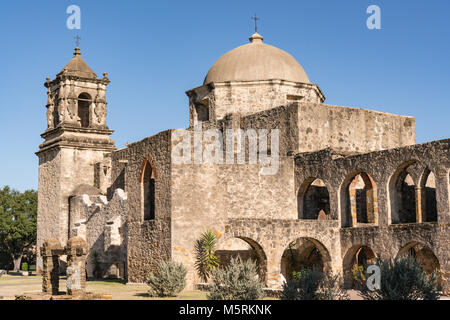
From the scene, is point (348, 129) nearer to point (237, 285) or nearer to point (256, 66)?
point (256, 66)

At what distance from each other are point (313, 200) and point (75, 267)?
11.4 metres

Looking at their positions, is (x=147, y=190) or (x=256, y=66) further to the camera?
(x=256, y=66)

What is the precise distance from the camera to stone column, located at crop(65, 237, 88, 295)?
57.4ft

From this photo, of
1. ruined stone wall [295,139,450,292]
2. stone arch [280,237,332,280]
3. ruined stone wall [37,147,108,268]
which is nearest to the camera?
ruined stone wall [295,139,450,292]

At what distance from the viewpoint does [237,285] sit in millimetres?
16016

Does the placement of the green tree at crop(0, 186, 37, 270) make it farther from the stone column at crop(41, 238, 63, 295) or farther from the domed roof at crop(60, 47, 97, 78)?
the stone column at crop(41, 238, 63, 295)

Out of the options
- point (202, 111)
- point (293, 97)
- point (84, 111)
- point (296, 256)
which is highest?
point (84, 111)

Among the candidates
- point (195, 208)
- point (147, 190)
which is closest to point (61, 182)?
point (147, 190)

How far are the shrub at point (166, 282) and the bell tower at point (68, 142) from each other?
16567 mm

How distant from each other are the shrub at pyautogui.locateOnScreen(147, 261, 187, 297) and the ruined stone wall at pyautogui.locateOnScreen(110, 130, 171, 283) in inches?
75.6

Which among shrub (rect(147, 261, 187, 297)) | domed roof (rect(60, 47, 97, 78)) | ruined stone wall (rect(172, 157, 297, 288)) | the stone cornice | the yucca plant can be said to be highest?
domed roof (rect(60, 47, 97, 78))

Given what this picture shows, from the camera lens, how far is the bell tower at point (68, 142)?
117ft

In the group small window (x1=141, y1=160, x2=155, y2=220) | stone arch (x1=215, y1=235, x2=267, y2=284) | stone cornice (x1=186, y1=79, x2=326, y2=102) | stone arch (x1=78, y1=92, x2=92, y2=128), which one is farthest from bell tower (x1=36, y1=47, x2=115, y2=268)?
stone arch (x1=215, y1=235, x2=267, y2=284)
